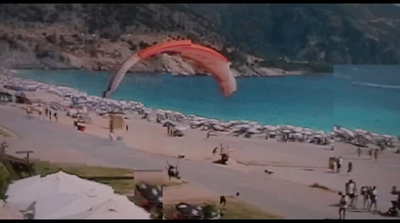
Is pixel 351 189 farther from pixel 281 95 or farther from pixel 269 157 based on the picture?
pixel 281 95

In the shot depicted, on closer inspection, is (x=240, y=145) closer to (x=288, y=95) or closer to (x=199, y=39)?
(x=288, y=95)

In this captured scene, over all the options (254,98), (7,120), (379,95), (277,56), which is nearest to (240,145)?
(254,98)

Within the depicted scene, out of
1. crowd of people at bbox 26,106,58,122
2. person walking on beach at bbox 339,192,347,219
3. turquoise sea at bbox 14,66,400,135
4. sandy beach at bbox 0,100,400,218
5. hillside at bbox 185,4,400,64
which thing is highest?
hillside at bbox 185,4,400,64

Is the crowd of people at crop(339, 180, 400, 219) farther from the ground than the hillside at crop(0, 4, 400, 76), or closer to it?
closer to it

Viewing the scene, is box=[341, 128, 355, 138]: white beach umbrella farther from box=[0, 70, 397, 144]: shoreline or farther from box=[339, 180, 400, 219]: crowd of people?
box=[339, 180, 400, 219]: crowd of people

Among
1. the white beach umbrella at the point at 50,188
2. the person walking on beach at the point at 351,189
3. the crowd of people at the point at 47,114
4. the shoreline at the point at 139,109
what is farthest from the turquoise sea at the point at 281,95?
the white beach umbrella at the point at 50,188

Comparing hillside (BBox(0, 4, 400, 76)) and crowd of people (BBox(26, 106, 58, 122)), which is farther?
crowd of people (BBox(26, 106, 58, 122))

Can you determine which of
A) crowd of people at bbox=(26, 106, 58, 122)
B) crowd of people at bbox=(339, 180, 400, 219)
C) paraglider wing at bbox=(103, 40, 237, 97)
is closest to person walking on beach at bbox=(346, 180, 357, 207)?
crowd of people at bbox=(339, 180, 400, 219)
